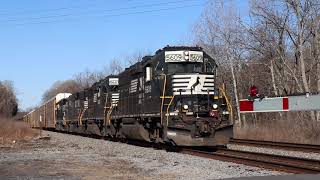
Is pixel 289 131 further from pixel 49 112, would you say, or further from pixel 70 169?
pixel 49 112

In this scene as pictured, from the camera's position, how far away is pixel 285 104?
19.2 m

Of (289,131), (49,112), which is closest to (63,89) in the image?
(49,112)

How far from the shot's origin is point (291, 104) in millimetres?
18938

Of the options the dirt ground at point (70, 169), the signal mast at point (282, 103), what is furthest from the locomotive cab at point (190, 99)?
the dirt ground at point (70, 169)

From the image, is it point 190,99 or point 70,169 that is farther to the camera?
point 190,99

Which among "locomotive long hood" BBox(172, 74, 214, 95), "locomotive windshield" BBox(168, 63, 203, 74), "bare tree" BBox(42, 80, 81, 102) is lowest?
"locomotive long hood" BBox(172, 74, 214, 95)

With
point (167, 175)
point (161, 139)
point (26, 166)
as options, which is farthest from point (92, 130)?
point (167, 175)

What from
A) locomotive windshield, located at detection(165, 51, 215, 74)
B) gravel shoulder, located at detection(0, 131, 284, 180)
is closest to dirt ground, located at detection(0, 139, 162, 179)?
gravel shoulder, located at detection(0, 131, 284, 180)

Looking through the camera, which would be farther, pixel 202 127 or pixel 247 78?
pixel 247 78

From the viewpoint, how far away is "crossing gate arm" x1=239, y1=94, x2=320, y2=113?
1748 centimetres

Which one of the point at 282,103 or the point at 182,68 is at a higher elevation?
the point at 182,68

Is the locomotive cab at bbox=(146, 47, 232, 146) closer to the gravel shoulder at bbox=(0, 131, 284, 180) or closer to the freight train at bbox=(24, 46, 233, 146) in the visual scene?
the freight train at bbox=(24, 46, 233, 146)

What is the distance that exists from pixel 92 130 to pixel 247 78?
18163 mm

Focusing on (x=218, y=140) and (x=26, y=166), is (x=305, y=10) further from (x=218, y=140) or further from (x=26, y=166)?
(x=26, y=166)
